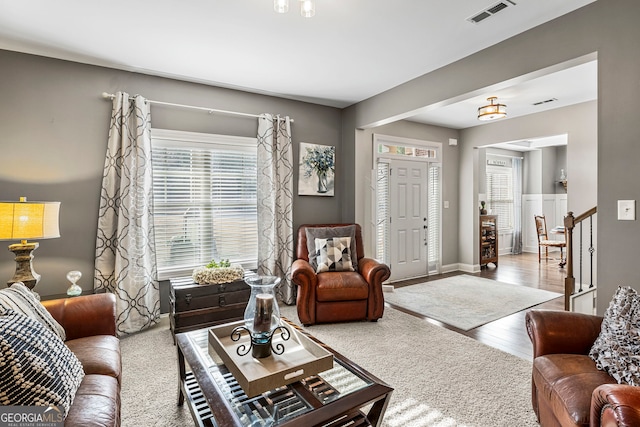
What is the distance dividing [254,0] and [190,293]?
2419mm

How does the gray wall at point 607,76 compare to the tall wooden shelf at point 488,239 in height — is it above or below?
above

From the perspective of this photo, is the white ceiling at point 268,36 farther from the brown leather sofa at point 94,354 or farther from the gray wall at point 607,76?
the brown leather sofa at point 94,354

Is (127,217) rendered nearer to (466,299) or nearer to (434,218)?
(466,299)

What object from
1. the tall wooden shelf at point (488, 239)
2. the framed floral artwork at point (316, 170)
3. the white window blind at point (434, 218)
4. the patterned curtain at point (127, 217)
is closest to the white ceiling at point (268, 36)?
the patterned curtain at point (127, 217)

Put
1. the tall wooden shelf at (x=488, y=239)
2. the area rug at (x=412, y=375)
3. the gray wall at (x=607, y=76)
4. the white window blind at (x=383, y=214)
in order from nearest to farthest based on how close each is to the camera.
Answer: the area rug at (x=412, y=375) → the gray wall at (x=607, y=76) → the white window blind at (x=383, y=214) → the tall wooden shelf at (x=488, y=239)

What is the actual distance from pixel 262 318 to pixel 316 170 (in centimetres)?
294

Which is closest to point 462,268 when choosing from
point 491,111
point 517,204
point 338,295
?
point 491,111

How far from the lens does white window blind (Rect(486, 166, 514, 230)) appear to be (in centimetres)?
780

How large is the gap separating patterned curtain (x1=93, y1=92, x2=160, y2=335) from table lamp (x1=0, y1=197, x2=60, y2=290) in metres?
0.65

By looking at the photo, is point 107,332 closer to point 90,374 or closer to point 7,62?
point 90,374

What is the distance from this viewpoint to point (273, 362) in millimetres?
1590

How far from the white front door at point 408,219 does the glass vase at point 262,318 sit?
3.70 m

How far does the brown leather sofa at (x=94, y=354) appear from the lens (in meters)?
1.31

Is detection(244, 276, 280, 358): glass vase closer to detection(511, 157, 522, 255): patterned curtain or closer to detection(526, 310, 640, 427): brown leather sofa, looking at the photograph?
detection(526, 310, 640, 427): brown leather sofa
